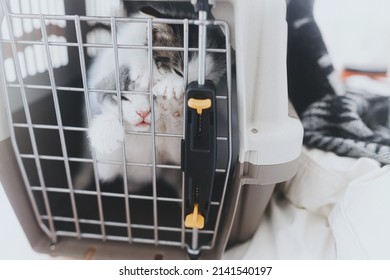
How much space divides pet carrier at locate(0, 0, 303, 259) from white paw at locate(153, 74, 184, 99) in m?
0.02

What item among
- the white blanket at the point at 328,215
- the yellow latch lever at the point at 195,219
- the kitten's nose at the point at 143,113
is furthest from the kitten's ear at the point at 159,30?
A: the white blanket at the point at 328,215

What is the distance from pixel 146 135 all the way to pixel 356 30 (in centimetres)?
69

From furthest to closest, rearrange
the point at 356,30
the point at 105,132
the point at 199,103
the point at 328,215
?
the point at 356,30, the point at 328,215, the point at 105,132, the point at 199,103

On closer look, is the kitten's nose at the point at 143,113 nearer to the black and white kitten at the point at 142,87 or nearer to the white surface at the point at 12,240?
the black and white kitten at the point at 142,87

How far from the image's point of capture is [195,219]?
1.82 ft

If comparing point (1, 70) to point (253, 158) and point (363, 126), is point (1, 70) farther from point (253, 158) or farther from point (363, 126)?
point (363, 126)

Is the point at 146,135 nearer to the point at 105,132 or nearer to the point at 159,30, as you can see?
the point at 105,132

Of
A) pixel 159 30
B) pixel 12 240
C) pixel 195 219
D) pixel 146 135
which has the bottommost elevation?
pixel 12 240

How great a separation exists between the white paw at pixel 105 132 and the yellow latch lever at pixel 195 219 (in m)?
0.17

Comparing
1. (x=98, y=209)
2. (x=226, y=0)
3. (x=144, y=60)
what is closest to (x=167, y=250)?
(x=98, y=209)

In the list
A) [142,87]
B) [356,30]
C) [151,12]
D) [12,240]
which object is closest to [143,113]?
[142,87]

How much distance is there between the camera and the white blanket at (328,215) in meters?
0.58

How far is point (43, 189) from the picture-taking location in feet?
2.10

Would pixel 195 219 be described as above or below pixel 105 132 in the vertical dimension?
below
